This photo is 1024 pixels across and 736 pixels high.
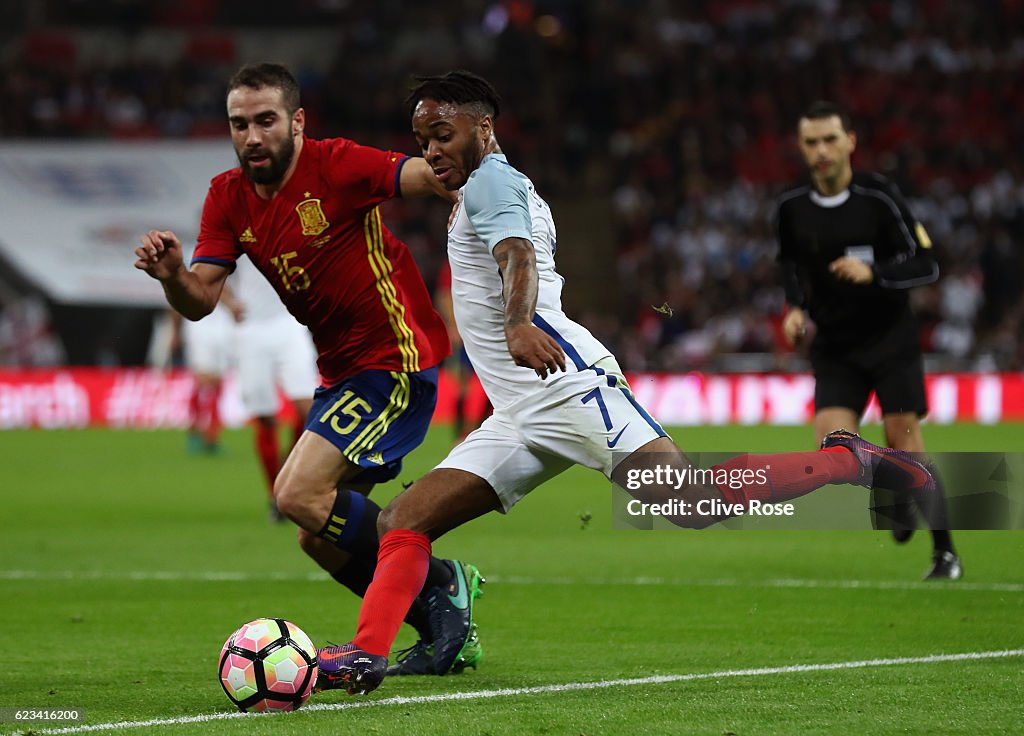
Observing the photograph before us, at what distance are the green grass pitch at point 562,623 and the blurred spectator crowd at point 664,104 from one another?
1284 cm

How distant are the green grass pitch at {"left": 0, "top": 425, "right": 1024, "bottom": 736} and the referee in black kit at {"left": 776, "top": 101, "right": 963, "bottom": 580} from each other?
0.87 metres

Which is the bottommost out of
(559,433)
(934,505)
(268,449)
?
(934,505)

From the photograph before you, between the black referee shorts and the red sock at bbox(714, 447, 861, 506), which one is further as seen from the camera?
the black referee shorts

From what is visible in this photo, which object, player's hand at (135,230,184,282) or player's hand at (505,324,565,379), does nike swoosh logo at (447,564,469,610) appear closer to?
player's hand at (505,324,565,379)

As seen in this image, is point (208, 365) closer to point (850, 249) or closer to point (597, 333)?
point (597, 333)

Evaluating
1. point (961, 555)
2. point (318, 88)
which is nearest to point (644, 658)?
point (961, 555)

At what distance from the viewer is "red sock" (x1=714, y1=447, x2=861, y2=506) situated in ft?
17.0

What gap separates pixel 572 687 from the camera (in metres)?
5.34

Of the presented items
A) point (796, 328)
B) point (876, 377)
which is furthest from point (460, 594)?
point (876, 377)

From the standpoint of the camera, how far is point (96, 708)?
5062mm

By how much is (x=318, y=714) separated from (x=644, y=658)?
157 cm

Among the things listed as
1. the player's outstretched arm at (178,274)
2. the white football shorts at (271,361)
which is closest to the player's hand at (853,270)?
the player's outstretched arm at (178,274)

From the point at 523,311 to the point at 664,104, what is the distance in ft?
83.4

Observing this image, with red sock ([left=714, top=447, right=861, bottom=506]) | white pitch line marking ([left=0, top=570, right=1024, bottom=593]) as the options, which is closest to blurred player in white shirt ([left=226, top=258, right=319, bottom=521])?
white pitch line marking ([left=0, top=570, right=1024, bottom=593])
